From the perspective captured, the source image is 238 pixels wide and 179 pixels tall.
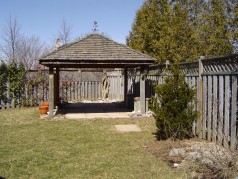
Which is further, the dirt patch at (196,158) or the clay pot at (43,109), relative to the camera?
the clay pot at (43,109)

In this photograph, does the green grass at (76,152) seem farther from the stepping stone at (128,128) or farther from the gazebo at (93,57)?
the gazebo at (93,57)

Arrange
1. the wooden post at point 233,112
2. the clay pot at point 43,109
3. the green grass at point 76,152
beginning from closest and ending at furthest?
1. the green grass at point 76,152
2. the wooden post at point 233,112
3. the clay pot at point 43,109

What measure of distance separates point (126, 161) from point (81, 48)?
857 cm

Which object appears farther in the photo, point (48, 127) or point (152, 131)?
point (48, 127)

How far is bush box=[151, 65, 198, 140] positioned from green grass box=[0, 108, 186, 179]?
32.7 inches

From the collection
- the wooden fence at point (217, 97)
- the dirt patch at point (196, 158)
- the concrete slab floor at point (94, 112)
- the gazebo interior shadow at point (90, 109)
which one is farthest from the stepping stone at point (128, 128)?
the gazebo interior shadow at point (90, 109)

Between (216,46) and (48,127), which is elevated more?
(216,46)

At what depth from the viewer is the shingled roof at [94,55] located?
13.6m

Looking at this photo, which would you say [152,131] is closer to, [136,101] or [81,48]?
[136,101]

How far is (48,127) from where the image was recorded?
11.4m

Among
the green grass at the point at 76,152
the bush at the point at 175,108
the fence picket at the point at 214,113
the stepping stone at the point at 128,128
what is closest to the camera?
the green grass at the point at 76,152

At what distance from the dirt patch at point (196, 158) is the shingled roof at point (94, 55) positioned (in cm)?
621

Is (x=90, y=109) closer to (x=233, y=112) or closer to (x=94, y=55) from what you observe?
(x=94, y=55)

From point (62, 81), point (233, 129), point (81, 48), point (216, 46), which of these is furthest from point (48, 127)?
point (62, 81)
